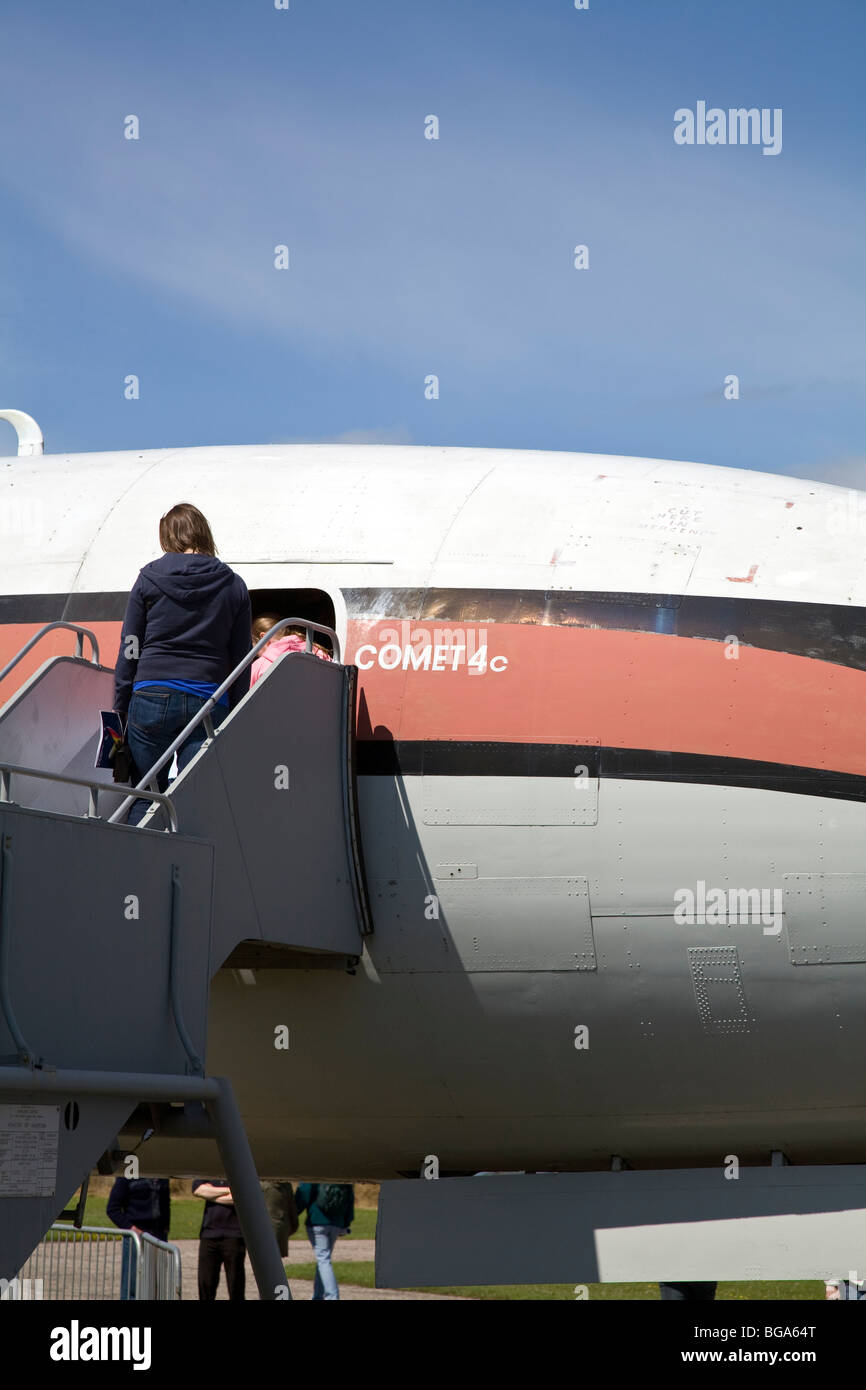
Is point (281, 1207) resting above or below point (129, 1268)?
above

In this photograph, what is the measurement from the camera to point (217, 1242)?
17188 mm

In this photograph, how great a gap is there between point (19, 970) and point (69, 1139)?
0.81 meters

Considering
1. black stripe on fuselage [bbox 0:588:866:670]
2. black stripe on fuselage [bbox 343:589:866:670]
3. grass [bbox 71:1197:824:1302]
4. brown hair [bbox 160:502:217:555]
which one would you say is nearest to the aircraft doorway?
black stripe on fuselage [bbox 0:588:866:670]

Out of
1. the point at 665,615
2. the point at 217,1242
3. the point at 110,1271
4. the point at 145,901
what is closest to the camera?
the point at 145,901

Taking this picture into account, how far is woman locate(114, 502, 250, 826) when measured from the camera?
8.45 meters

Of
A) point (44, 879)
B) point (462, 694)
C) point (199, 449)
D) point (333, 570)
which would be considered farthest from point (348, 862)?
point (199, 449)

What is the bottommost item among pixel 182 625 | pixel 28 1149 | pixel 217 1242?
pixel 217 1242

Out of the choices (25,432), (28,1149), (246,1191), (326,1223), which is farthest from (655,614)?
(326,1223)

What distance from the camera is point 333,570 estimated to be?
31.9 feet

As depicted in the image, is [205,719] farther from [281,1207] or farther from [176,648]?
[281,1207]

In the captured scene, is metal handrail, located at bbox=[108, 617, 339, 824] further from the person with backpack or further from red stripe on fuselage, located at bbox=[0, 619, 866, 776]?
the person with backpack

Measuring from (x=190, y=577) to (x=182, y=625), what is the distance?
0.28 m

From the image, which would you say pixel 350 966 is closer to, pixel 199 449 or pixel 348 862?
pixel 348 862

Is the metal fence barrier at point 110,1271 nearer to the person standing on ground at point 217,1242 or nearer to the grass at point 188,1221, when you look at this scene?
the person standing on ground at point 217,1242
